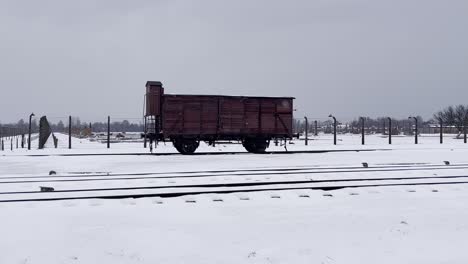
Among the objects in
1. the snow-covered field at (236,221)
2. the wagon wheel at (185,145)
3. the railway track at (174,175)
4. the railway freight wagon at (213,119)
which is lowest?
the snow-covered field at (236,221)

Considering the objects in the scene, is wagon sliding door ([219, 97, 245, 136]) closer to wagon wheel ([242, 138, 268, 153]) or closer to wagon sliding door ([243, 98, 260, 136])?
wagon sliding door ([243, 98, 260, 136])

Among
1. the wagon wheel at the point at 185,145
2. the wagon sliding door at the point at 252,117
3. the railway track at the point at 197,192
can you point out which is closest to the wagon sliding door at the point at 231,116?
the wagon sliding door at the point at 252,117

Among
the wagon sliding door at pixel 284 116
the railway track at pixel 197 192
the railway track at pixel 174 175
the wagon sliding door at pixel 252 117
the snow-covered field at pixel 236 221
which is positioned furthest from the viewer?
the wagon sliding door at pixel 284 116

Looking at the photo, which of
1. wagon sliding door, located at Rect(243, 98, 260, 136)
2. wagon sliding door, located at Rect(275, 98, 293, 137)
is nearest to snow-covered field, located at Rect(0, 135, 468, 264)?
wagon sliding door, located at Rect(243, 98, 260, 136)

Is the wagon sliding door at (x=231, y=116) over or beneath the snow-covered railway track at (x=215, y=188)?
over

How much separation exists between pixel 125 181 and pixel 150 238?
5548mm

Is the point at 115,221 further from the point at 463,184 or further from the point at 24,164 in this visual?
the point at 24,164

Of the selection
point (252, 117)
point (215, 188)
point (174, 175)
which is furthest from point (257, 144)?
point (215, 188)

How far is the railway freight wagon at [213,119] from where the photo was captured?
69.3 ft

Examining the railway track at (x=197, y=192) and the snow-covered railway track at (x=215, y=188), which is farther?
the snow-covered railway track at (x=215, y=188)

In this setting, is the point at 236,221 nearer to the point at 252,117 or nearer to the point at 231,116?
the point at 231,116

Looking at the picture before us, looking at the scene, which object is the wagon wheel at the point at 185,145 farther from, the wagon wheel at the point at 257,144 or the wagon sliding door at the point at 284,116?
the wagon sliding door at the point at 284,116

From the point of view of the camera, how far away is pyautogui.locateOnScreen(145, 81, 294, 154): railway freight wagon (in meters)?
21.1

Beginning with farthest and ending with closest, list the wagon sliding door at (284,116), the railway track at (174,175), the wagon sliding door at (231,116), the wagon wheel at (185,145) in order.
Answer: the wagon sliding door at (284,116) < the wagon sliding door at (231,116) < the wagon wheel at (185,145) < the railway track at (174,175)
